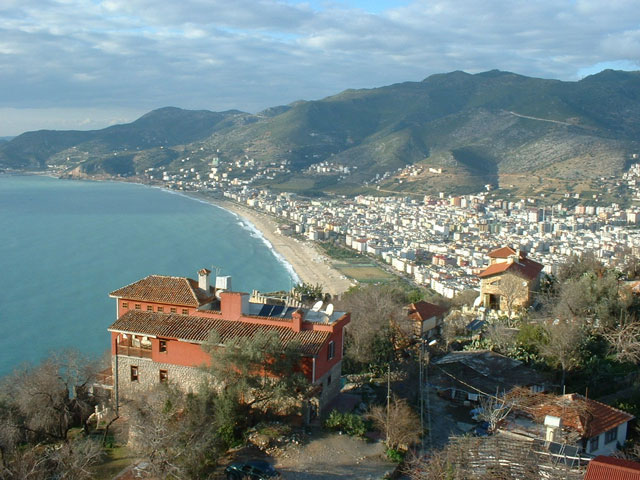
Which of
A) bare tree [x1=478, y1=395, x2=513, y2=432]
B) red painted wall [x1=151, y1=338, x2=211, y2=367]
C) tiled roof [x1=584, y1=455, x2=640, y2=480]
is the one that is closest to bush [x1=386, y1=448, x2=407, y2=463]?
bare tree [x1=478, y1=395, x2=513, y2=432]

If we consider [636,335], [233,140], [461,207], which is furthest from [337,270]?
[233,140]

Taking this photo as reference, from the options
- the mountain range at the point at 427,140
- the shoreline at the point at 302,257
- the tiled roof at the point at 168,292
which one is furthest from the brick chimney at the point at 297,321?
the mountain range at the point at 427,140

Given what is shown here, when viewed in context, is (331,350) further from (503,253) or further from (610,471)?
(503,253)

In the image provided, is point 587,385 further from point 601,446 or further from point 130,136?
point 130,136

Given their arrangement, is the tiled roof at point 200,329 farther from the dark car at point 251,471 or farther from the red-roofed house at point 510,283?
the red-roofed house at point 510,283

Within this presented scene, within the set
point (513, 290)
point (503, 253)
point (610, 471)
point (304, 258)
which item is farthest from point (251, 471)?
point (304, 258)
